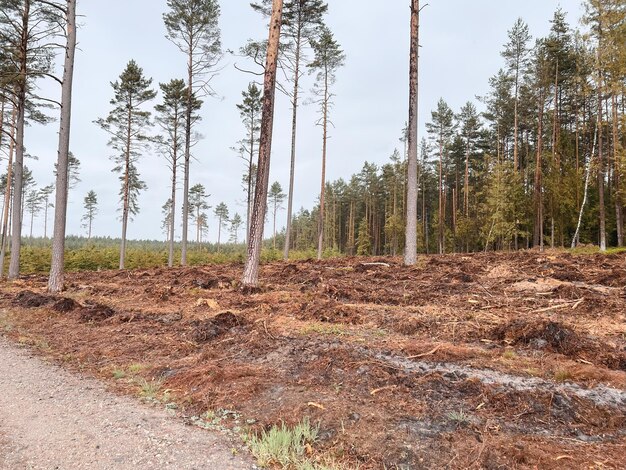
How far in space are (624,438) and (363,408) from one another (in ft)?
6.42

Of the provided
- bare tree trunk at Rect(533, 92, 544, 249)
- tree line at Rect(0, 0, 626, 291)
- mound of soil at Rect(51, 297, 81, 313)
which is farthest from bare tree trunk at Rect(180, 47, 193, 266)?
bare tree trunk at Rect(533, 92, 544, 249)

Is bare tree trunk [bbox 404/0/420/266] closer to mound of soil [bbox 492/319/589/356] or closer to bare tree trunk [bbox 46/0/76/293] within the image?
mound of soil [bbox 492/319/589/356]

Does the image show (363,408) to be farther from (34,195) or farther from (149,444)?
(34,195)

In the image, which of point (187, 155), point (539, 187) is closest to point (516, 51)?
point (539, 187)

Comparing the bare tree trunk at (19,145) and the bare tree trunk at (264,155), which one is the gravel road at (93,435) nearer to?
the bare tree trunk at (264,155)

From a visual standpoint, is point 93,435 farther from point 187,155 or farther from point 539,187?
point 539,187

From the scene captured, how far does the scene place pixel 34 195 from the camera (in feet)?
192

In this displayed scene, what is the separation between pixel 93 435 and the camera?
2.99m

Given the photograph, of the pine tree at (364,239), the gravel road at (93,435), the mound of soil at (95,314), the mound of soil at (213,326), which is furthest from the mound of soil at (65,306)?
the pine tree at (364,239)

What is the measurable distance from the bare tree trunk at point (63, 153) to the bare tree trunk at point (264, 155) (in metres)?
6.24

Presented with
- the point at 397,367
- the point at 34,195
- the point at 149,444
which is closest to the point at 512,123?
the point at 397,367

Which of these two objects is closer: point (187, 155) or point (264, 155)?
point (264, 155)

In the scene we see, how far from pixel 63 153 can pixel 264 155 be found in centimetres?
663

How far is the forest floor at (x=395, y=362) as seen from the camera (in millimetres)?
2684
